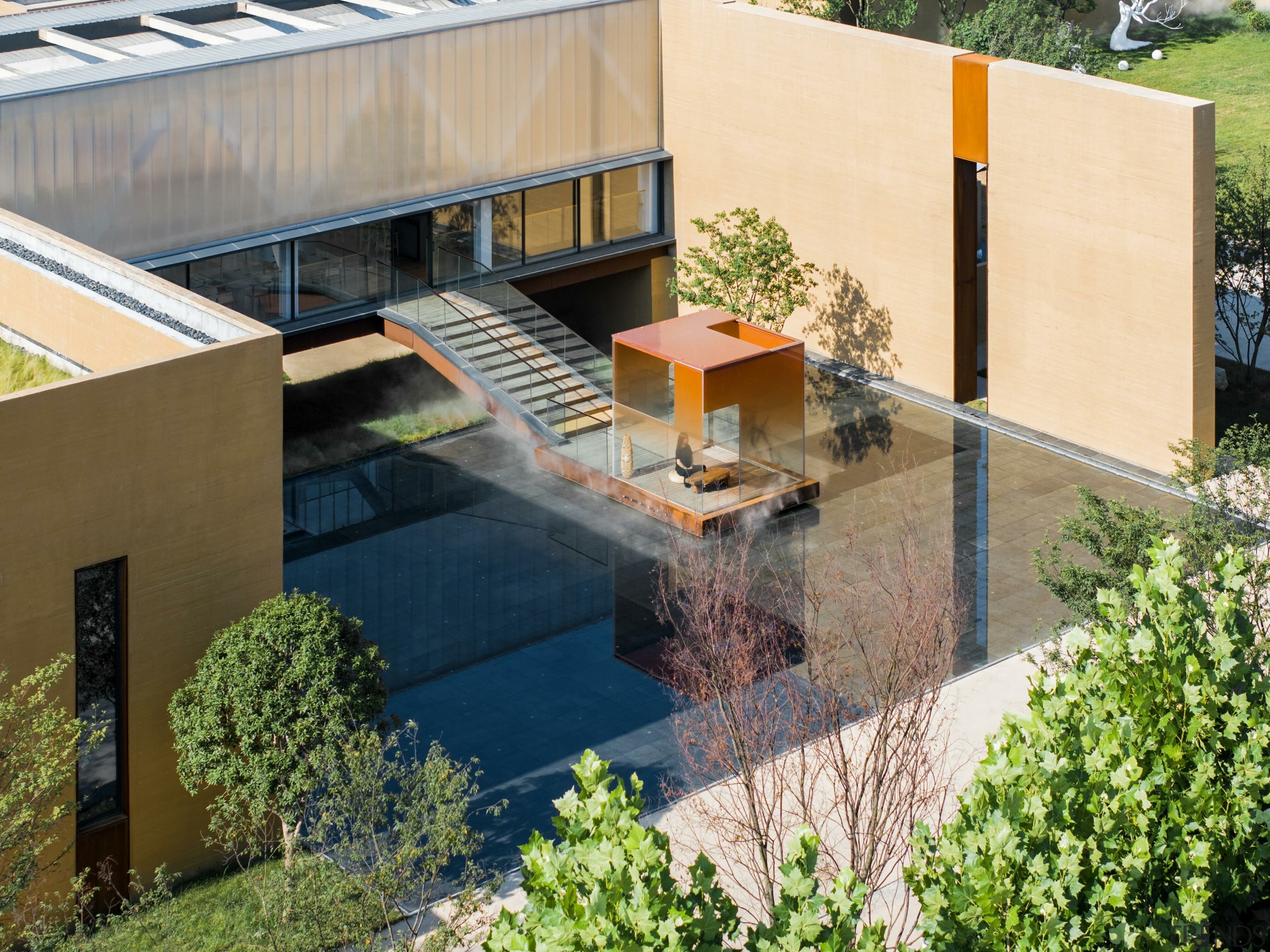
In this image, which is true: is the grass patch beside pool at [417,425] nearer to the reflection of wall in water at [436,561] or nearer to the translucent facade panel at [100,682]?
the reflection of wall in water at [436,561]

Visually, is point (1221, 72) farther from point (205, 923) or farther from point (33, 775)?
point (33, 775)

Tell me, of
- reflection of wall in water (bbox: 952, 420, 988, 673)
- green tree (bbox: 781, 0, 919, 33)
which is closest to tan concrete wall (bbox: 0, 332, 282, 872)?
reflection of wall in water (bbox: 952, 420, 988, 673)

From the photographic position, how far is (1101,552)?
21.3 m

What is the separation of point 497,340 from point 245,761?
45.8ft

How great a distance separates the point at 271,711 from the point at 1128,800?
30.2ft

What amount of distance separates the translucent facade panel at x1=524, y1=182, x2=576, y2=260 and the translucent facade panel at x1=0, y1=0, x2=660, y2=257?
0.52 metres

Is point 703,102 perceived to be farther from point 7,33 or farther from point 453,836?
point 453,836

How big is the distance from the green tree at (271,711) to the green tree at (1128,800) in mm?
7393

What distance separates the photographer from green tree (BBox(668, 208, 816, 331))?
106 ft

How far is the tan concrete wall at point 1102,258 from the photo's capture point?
1087 inches

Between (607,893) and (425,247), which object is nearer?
(607,893)

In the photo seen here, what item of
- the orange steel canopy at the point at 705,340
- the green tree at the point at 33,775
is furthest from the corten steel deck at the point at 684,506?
the green tree at the point at 33,775

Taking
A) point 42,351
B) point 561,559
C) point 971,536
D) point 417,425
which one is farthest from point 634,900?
point 417,425

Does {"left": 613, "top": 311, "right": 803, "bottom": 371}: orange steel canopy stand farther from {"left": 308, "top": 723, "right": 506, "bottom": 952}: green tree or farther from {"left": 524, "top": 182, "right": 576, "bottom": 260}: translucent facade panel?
{"left": 308, "top": 723, "right": 506, "bottom": 952}: green tree
